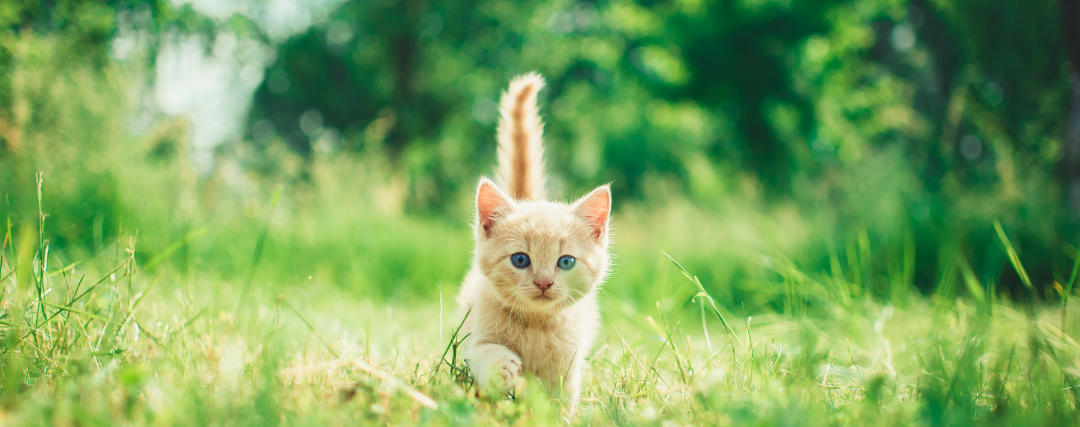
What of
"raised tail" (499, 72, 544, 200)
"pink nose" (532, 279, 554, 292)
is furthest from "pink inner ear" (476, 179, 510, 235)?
"raised tail" (499, 72, 544, 200)

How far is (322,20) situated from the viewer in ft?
33.5

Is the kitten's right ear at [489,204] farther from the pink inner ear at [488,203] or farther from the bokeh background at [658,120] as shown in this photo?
the bokeh background at [658,120]

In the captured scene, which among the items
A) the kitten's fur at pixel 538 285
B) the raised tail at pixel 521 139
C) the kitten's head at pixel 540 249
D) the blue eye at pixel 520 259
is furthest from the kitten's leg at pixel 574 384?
the raised tail at pixel 521 139

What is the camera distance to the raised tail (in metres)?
1.65

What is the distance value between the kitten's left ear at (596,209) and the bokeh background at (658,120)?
2.06ft

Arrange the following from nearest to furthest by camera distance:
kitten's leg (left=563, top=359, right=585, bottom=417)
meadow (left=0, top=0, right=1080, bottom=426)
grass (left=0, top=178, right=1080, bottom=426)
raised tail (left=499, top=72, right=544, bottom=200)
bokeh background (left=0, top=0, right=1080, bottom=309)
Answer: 1. grass (left=0, top=178, right=1080, bottom=426)
2. meadow (left=0, top=0, right=1080, bottom=426)
3. kitten's leg (left=563, top=359, right=585, bottom=417)
4. raised tail (left=499, top=72, right=544, bottom=200)
5. bokeh background (left=0, top=0, right=1080, bottom=309)

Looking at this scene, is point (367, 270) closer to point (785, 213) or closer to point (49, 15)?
point (49, 15)

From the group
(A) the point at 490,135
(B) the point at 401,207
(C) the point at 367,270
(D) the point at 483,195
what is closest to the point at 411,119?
(A) the point at 490,135

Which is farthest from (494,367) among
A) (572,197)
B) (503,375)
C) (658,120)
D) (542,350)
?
(658,120)

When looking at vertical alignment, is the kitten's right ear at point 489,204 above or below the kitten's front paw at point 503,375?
above

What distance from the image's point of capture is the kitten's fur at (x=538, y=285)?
1.24 metres

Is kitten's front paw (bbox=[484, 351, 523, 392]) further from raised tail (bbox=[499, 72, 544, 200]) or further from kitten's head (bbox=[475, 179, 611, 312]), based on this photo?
raised tail (bbox=[499, 72, 544, 200])

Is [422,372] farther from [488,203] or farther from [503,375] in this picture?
[488,203]

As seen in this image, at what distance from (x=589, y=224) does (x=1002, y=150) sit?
5.29m
